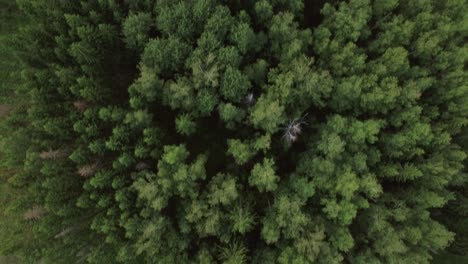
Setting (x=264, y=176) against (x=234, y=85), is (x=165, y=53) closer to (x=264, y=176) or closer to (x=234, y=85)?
(x=234, y=85)

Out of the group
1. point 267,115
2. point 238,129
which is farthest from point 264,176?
point 238,129

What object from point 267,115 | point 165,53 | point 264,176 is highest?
point 165,53

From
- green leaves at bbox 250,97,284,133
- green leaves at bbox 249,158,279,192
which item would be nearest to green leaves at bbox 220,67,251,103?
green leaves at bbox 250,97,284,133

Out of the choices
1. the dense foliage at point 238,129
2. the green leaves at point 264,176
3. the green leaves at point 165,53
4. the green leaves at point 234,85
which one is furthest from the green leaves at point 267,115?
the green leaves at point 165,53

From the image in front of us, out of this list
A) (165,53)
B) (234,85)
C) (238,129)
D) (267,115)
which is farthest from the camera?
(238,129)

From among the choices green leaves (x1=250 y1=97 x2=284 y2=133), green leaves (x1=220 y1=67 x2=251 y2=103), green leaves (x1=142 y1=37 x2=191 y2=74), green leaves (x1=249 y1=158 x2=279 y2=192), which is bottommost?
green leaves (x1=249 y1=158 x2=279 y2=192)

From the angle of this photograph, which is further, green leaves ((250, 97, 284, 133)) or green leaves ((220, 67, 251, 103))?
green leaves ((220, 67, 251, 103))

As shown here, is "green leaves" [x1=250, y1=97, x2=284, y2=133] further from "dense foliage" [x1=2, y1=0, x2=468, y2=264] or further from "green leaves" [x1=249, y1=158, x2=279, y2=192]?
"green leaves" [x1=249, y1=158, x2=279, y2=192]

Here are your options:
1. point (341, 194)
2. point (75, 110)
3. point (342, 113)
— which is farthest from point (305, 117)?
point (75, 110)

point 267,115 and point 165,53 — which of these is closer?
point 267,115

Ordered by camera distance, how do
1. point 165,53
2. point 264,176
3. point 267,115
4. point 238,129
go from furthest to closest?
point 238,129, point 165,53, point 264,176, point 267,115
